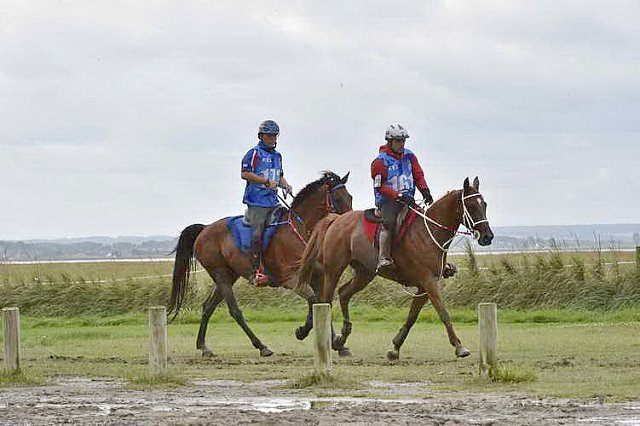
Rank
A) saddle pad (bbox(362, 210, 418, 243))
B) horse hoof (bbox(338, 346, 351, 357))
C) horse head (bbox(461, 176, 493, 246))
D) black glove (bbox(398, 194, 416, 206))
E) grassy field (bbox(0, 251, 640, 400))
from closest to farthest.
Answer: grassy field (bbox(0, 251, 640, 400)) < horse head (bbox(461, 176, 493, 246)) < black glove (bbox(398, 194, 416, 206)) < saddle pad (bbox(362, 210, 418, 243)) < horse hoof (bbox(338, 346, 351, 357))

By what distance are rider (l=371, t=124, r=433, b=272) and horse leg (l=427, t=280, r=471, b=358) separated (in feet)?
2.51

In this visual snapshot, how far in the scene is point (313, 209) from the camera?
20.3 meters

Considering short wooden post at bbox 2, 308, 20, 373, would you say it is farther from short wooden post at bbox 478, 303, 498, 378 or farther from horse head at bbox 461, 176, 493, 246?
horse head at bbox 461, 176, 493, 246

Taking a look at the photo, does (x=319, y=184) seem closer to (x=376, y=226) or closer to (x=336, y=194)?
(x=336, y=194)

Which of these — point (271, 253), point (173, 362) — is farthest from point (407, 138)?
point (173, 362)

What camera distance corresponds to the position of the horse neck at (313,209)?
2030cm

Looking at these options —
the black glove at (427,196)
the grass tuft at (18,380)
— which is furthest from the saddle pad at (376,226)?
the grass tuft at (18,380)

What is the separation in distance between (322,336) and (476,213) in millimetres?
4253

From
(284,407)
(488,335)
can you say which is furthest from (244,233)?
(284,407)

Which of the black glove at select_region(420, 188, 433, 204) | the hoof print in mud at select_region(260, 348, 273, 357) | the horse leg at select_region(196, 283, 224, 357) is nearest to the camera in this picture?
the black glove at select_region(420, 188, 433, 204)

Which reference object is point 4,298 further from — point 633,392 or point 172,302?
point 633,392

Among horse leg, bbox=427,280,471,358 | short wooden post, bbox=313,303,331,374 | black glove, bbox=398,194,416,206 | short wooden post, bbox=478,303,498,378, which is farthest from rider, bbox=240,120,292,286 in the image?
short wooden post, bbox=478,303,498,378

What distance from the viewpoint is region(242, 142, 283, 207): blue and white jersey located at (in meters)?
Answer: 20.3

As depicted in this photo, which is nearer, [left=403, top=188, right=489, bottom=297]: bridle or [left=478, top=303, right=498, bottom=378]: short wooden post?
[left=478, top=303, right=498, bottom=378]: short wooden post
